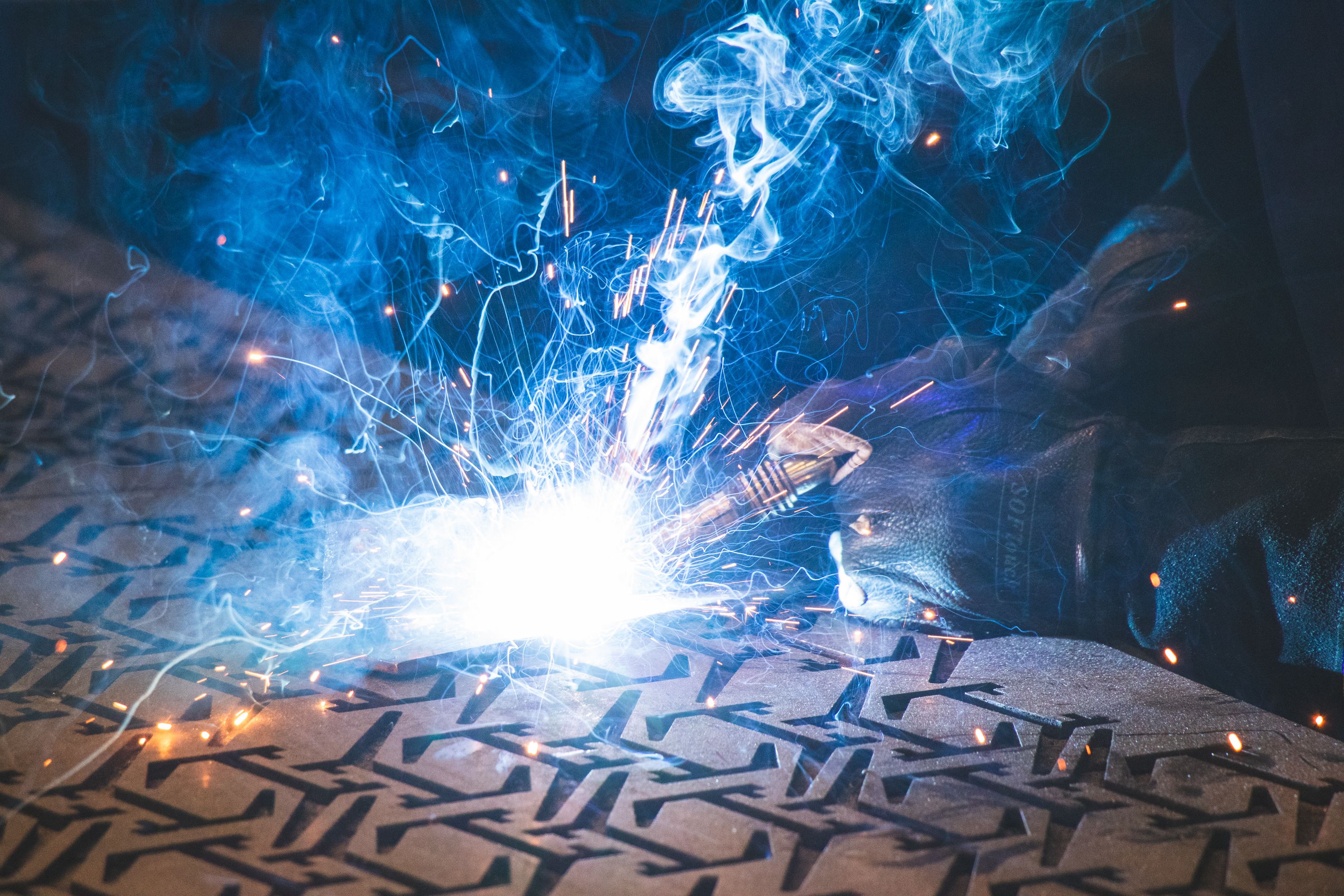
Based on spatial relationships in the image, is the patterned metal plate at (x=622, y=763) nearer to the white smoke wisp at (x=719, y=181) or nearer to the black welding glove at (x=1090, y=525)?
the black welding glove at (x=1090, y=525)

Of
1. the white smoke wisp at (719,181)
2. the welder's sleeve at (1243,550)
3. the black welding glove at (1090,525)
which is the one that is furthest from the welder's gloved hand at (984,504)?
the white smoke wisp at (719,181)

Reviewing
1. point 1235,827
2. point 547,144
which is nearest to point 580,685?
point 1235,827

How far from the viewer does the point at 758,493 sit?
236 centimetres

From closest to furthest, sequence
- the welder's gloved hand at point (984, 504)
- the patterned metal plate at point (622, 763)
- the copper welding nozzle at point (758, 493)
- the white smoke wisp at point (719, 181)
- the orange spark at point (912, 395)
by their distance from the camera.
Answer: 1. the patterned metal plate at point (622, 763)
2. the welder's gloved hand at point (984, 504)
3. the copper welding nozzle at point (758, 493)
4. the orange spark at point (912, 395)
5. the white smoke wisp at point (719, 181)

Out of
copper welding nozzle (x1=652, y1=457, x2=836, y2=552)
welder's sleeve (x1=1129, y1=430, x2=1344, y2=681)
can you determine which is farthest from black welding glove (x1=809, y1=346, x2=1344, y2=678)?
copper welding nozzle (x1=652, y1=457, x2=836, y2=552)

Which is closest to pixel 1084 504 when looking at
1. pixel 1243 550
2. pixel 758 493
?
pixel 1243 550

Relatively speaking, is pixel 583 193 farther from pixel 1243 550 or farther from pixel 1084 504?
pixel 1243 550

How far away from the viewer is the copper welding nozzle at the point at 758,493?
92.2 inches

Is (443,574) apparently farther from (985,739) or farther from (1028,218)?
(1028,218)

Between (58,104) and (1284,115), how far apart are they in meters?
4.19

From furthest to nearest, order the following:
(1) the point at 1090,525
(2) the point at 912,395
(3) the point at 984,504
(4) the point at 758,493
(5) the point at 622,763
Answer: (2) the point at 912,395
(4) the point at 758,493
(3) the point at 984,504
(1) the point at 1090,525
(5) the point at 622,763

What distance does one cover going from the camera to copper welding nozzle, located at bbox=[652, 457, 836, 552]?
234 centimetres

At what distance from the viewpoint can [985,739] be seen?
1745 mm

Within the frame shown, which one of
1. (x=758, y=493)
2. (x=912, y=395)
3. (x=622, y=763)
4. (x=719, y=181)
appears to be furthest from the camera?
(x=719, y=181)
